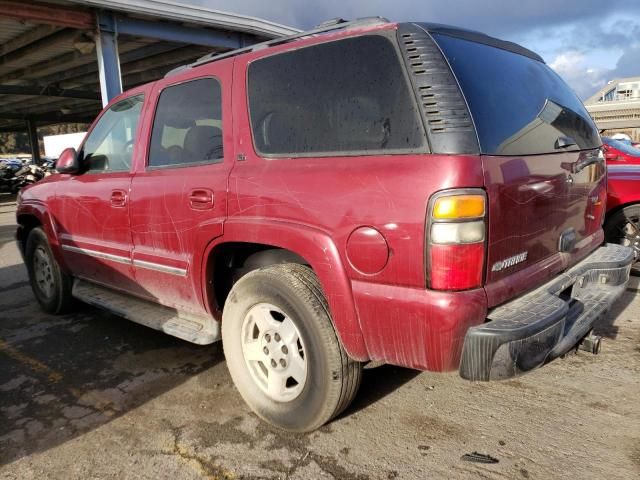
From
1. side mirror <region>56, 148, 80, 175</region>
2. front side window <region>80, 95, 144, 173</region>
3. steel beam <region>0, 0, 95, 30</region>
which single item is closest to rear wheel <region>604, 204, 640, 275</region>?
front side window <region>80, 95, 144, 173</region>

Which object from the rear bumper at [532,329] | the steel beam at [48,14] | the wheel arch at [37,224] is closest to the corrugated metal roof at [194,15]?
the steel beam at [48,14]

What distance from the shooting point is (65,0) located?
855 cm

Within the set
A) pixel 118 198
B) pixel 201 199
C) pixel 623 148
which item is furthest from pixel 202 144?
pixel 623 148

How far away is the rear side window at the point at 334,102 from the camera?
7.16 feet

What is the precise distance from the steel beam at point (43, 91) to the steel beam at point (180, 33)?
9.18m

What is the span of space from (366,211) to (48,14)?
9.10 metres

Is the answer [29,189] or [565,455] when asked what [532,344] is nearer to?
[565,455]

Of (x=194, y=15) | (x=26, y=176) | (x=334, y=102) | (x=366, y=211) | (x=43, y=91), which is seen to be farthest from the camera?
(x=26, y=176)

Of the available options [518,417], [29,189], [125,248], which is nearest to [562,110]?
[518,417]

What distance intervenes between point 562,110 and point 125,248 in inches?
118

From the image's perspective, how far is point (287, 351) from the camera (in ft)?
8.61

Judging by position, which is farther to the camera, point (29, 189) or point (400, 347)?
point (29, 189)

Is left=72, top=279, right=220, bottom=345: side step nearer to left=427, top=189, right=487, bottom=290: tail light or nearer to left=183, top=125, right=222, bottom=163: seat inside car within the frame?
left=183, top=125, right=222, bottom=163: seat inside car

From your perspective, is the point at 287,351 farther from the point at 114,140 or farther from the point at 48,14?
the point at 48,14
